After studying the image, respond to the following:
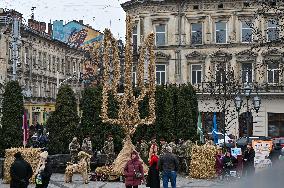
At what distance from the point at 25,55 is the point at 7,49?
6.61 m

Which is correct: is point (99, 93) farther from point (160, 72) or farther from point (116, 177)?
point (160, 72)

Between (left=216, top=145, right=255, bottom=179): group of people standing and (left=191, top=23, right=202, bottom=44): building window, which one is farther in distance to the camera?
(left=191, top=23, right=202, bottom=44): building window

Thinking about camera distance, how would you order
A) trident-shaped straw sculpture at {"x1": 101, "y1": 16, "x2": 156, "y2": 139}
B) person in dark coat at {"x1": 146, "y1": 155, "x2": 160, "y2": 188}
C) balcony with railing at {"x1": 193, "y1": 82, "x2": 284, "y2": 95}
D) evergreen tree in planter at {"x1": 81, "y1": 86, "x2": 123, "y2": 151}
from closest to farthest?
person in dark coat at {"x1": 146, "y1": 155, "x2": 160, "y2": 188} < trident-shaped straw sculpture at {"x1": 101, "y1": 16, "x2": 156, "y2": 139} < evergreen tree in planter at {"x1": 81, "y1": 86, "x2": 123, "y2": 151} < balcony with railing at {"x1": 193, "y1": 82, "x2": 284, "y2": 95}

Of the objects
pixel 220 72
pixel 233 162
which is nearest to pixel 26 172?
pixel 233 162

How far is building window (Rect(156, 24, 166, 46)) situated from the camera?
4750 cm

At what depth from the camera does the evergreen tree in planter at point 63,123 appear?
2775cm

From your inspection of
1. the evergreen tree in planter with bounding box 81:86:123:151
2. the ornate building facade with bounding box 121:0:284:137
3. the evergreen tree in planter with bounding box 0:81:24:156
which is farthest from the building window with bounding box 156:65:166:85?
the evergreen tree in planter with bounding box 0:81:24:156

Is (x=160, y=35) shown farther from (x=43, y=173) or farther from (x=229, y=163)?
(x=43, y=173)

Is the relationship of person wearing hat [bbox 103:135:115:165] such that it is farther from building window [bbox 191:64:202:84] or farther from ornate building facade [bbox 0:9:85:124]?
ornate building facade [bbox 0:9:85:124]

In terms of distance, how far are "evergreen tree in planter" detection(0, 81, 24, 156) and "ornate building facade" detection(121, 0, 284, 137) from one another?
807 inches

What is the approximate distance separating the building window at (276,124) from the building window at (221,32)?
23.4 ft

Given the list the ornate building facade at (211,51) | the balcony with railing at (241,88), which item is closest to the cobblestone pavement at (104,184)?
the balcony with railing at (241,88)

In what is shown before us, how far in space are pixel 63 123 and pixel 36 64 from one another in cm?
3851

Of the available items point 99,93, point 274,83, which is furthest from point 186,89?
point 274,83
